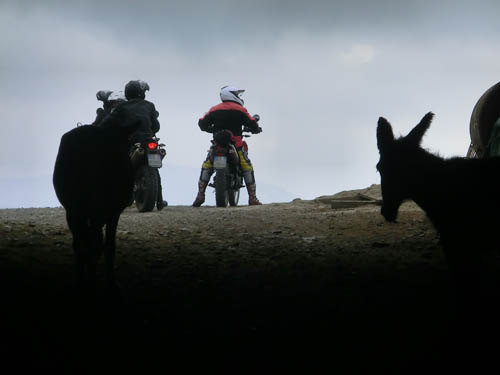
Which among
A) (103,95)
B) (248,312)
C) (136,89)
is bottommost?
(248,312)

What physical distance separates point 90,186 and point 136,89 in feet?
19.8

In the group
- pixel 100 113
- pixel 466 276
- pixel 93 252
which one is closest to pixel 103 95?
pixel 100 113

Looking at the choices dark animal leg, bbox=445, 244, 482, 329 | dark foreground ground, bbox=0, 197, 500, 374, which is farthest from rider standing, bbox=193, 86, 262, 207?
dark animal leg, bbox=445, 244, 482, 329

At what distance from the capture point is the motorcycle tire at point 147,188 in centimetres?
859

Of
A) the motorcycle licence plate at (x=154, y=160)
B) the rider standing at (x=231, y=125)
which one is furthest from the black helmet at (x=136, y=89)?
Result: the rider standing at (x=231, y=125)

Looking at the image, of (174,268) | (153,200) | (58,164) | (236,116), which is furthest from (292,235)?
(236,116)

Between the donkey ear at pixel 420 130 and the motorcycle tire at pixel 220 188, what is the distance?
7.91 metres

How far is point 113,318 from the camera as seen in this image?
8.24ft

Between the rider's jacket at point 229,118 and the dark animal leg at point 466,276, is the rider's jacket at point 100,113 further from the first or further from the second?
the dark animal leg at point 466,276

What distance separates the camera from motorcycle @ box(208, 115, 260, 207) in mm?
10680

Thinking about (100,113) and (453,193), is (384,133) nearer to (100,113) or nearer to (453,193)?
(453,193)

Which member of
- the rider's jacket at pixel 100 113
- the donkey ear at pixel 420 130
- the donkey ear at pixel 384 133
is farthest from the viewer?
the rider's jacket at pixel 100 113

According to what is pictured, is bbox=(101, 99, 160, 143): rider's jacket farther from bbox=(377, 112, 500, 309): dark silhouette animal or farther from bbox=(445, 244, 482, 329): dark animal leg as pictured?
bbox=(445, 244, 482, 329): dark animal leg

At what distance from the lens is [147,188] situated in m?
8.63
